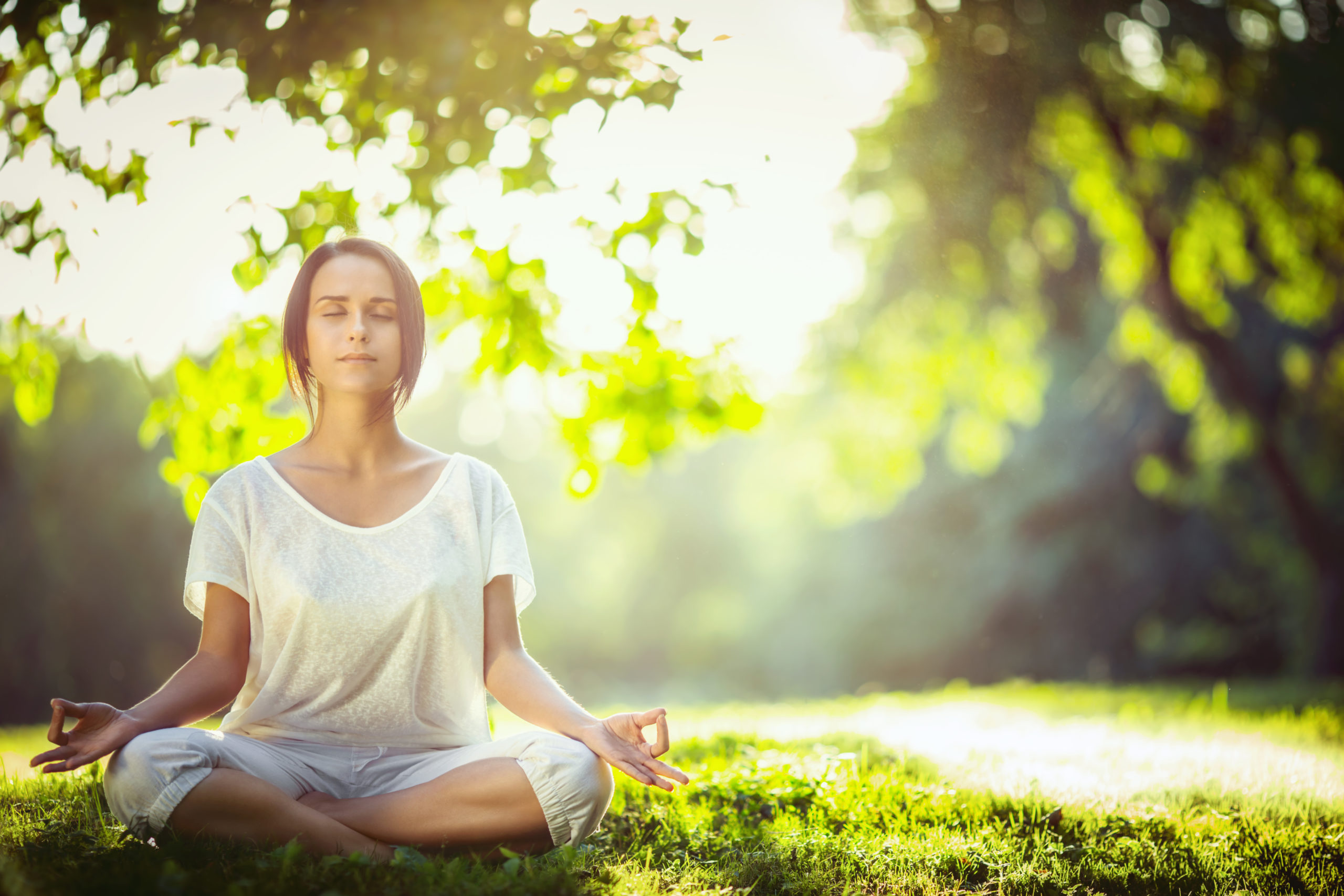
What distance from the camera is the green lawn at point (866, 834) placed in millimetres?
2512

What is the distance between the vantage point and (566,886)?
2.49 m

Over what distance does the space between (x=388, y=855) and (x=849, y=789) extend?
178cm

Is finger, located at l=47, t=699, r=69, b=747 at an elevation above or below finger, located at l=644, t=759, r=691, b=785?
above

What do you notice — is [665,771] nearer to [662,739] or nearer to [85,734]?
[662,739]

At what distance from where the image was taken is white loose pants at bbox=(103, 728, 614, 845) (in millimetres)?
2621

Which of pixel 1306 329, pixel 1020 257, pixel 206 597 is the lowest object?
pixel 206 597

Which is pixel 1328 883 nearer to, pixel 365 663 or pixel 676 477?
pixel 365 663

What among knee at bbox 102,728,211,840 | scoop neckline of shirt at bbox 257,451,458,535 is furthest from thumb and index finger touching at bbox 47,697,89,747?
scoop neckline of shirt at bbox 257,451,458,535

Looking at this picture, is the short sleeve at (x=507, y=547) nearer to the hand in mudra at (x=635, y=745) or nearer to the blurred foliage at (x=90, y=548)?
the hand in mudra at (x=635, y=745)

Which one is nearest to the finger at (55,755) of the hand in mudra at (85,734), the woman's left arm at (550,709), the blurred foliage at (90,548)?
the hand in mudra at (85,734)

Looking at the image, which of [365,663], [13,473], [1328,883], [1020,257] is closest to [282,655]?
[365,663]

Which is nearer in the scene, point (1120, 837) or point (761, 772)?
point (1120, 837)

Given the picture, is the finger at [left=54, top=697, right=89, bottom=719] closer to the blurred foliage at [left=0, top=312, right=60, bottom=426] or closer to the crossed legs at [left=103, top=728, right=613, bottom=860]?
the crossed legs at [left=103, top=728, right=613, bottom=860]

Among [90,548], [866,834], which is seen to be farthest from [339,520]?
[90,548]
